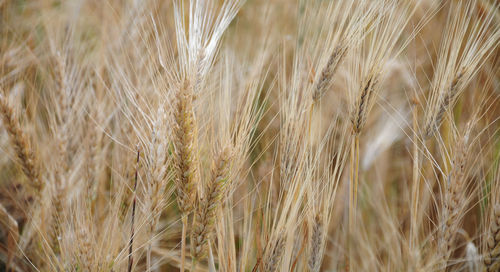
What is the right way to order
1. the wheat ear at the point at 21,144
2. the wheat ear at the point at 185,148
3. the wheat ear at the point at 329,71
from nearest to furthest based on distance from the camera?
the wheat ear at the point at 185,148 → the wheat ear at the point at 329,71 → the wheat ear at the point at 21,144

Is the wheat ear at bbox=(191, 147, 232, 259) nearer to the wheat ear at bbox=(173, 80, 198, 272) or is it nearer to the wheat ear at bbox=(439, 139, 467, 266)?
the wheat ear at bbox=(173, 80, 198, 272)

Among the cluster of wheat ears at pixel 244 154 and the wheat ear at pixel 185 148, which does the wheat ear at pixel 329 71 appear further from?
the wheat ear at pixel 185 148

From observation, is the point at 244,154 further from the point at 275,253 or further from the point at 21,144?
the point at 21,144

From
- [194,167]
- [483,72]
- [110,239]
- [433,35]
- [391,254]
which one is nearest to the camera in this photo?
[194,167]

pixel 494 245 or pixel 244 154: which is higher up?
pixel 244 154

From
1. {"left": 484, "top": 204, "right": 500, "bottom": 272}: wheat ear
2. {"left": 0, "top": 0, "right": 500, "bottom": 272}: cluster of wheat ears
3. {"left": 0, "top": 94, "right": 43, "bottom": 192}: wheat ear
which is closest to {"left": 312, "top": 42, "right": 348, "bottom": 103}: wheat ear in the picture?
{"left": 0, "top": 0, "right": 500, "bottom": 272}: cluster of wheat ears

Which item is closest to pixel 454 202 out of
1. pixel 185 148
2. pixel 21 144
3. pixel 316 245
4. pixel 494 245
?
pixel 494 245

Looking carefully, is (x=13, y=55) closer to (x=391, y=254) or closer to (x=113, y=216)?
(x=113, y=216)

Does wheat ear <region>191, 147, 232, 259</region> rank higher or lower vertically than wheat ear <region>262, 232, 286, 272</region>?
higher

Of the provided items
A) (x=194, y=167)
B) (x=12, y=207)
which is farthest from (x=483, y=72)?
(x=12, y=207)

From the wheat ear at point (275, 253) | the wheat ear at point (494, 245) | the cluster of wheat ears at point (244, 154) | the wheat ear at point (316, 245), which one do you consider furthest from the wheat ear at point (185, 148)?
the wheat ear at point (494, 245)

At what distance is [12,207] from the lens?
4.86 feet

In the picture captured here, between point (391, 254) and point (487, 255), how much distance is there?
0.26 meters

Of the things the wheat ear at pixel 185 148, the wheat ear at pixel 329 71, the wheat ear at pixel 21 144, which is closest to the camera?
the wheat ear at pixel 185 148
